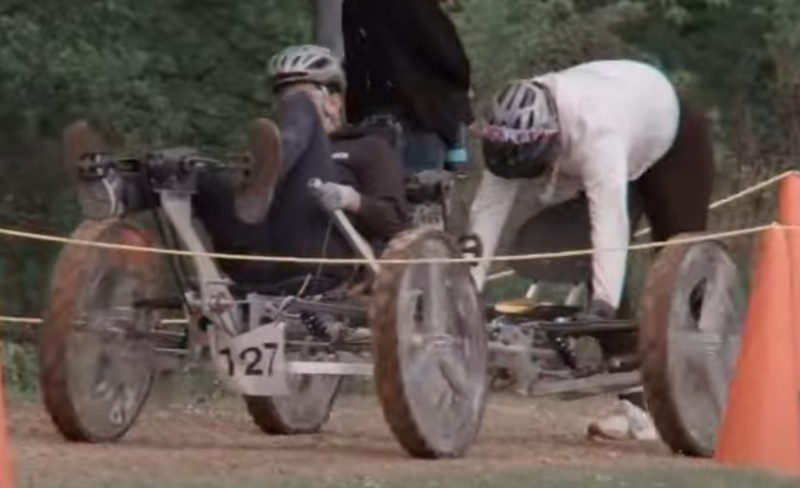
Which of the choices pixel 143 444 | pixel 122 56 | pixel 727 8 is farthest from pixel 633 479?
pixel 727 8

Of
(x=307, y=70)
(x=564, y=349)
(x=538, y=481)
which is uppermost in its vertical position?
(x=307, y=70)

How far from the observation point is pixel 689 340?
41.9 feet

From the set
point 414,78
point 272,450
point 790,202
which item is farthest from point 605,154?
point 272,450

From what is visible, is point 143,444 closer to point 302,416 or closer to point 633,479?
point 302,416

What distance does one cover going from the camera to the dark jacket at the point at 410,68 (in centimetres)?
1416

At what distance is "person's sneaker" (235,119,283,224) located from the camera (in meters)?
12.2

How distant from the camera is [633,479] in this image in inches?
440

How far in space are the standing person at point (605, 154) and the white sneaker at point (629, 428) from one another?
40 mm

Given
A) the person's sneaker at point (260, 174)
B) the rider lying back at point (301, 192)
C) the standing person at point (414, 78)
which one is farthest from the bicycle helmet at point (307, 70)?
the standing person at point (414, 78)

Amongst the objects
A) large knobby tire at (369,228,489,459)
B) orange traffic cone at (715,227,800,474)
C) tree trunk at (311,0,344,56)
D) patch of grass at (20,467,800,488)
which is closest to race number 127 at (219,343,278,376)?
large knobby tire at (369,228,489,459)

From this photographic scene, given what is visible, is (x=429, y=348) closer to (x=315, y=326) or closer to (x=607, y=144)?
(x=315, y=326)

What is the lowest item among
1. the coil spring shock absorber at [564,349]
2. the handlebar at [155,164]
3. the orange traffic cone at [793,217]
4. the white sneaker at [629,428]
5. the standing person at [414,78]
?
the white sneaker at [629,428]

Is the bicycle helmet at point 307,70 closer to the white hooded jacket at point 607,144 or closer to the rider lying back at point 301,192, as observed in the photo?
the rider lying back at point 301,192

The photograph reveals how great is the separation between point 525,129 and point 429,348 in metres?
1.38
